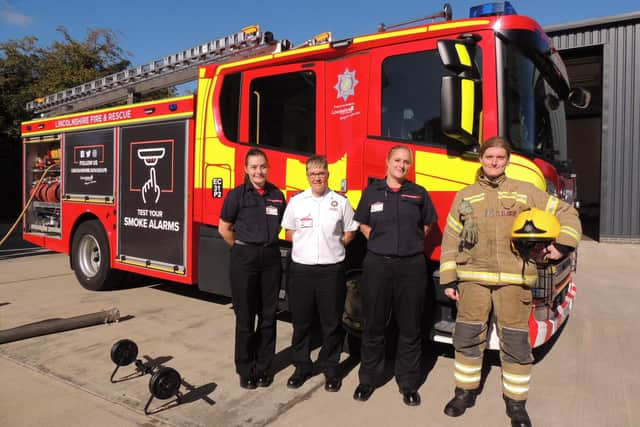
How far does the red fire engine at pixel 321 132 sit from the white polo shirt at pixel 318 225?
0.55 metres

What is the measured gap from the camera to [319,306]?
330 cm

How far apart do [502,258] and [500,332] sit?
0.47 metres

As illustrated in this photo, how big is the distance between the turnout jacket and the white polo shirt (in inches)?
30.9

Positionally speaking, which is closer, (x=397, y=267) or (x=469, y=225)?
(x=469, y=225)

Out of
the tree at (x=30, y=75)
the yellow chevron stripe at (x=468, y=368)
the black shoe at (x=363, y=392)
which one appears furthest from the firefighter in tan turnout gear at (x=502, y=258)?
the tree at (x=30, y=75)

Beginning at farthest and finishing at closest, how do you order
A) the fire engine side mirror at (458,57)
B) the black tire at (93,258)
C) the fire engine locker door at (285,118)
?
the black tire at (93,258) → the fire engine locker door at (285,118) → the fire engine side mirror at (458,57)

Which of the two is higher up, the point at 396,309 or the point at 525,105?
the point at 525,105

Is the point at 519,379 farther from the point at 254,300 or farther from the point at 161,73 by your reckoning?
the point at 161,73

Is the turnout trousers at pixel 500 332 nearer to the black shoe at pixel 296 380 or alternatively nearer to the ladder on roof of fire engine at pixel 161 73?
the black shoe at pixel 296 380

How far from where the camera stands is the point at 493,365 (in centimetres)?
391

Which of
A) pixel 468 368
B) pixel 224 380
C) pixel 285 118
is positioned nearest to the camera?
pixel 468 368

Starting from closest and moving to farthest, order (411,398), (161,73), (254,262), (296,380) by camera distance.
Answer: (411,398) < (254,262) < (296,380) < (161,73)

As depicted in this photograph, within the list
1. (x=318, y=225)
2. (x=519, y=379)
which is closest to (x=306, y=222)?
(x=318, y=225)

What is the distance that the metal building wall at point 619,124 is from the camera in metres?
11.5
